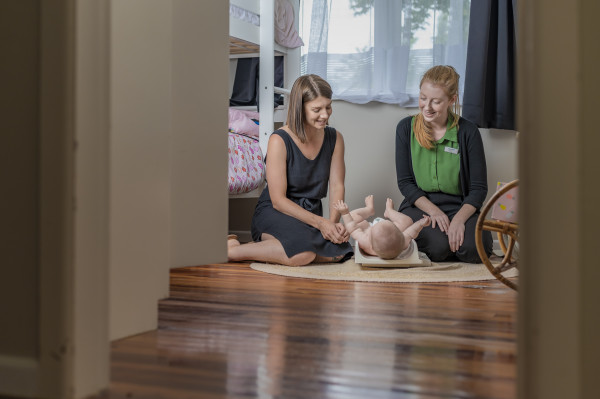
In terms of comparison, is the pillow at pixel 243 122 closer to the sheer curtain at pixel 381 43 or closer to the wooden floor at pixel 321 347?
the sheer curtain at pixel 381 43

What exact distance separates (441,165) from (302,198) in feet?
2.26

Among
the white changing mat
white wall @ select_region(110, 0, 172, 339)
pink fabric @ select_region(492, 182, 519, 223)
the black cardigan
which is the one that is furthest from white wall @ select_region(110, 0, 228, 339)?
the black cardigan

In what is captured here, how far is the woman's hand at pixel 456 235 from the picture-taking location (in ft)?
10.0

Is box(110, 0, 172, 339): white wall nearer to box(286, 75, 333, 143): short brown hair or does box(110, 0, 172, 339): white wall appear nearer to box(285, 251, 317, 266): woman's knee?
box(285, 251, 317, 266): woman's knee

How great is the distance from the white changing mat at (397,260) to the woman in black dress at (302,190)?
0.17 meters

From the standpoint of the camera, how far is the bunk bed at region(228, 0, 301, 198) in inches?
129

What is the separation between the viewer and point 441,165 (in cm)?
330

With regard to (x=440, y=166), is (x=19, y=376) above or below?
below

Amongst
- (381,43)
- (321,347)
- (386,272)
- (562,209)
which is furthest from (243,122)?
(562,209)

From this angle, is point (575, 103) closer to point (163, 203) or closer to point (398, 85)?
point (163, 203)

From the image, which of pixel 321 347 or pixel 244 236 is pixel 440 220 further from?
pixel 321 347

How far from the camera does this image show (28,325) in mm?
869

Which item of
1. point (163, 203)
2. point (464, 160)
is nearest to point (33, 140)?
point (163, 203)

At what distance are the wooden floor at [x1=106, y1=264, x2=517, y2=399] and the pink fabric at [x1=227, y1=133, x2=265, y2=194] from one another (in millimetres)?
1233
